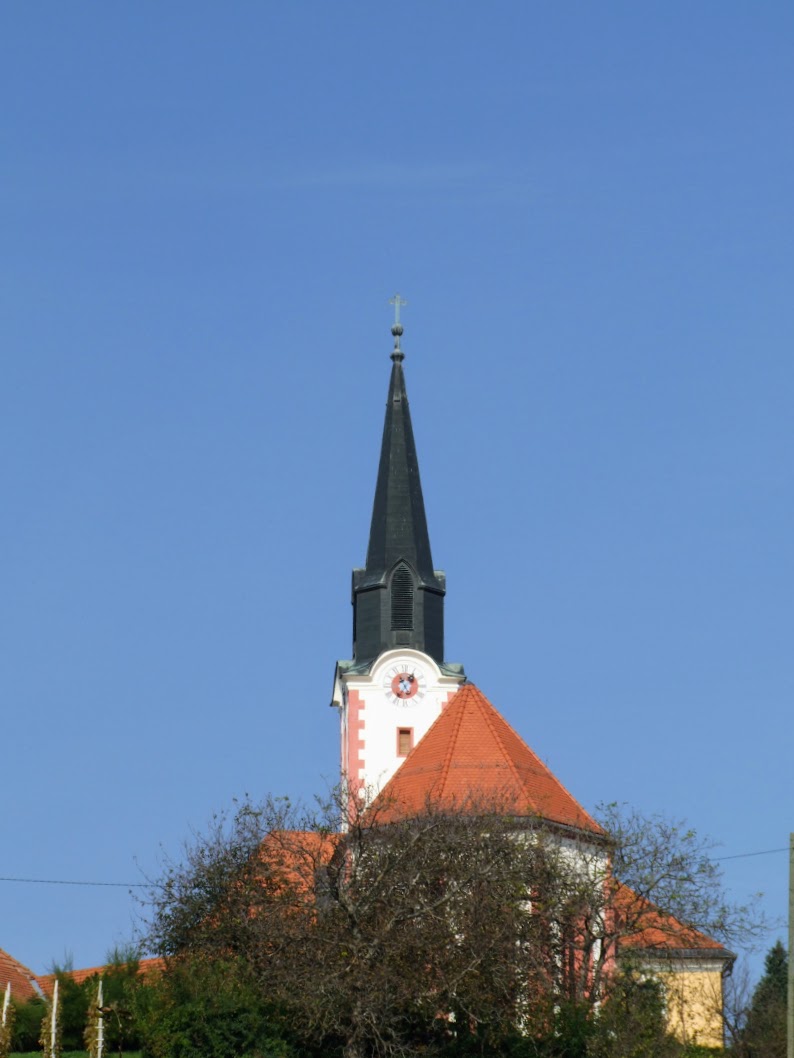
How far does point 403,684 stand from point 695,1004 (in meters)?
12.0

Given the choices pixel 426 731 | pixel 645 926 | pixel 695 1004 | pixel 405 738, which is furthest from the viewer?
pixel 405 738

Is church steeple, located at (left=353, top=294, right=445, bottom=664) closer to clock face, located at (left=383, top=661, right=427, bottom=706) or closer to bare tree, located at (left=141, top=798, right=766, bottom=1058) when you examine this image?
clock face, located at (left=383, top=661, right=427, bottom=706)

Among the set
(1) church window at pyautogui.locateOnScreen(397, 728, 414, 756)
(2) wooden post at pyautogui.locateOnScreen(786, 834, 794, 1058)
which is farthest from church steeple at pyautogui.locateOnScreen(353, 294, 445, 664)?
(2) wooden post at pyautogui.locateOnScreen(786, 834, 794, 1058)

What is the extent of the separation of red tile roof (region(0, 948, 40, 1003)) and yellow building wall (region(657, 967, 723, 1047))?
15062 millimetres

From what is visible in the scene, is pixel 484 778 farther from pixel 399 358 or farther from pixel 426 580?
pixel 399 358

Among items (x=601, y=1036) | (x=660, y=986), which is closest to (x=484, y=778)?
(x=660, y=986)

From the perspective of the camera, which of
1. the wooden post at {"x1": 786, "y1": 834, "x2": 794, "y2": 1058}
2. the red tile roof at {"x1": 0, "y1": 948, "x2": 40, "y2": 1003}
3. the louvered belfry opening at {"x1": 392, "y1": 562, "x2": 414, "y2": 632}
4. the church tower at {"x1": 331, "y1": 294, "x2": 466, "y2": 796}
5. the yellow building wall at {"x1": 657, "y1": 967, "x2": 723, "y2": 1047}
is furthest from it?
the louvered belfry opening at {"x1": 392, "y1": 562, "x2": 414, "y2": 632}

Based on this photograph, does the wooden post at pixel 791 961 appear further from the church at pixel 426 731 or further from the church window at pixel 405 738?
the church window at pixel 405 738

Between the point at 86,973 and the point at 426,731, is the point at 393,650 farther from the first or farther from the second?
the point at 86,973

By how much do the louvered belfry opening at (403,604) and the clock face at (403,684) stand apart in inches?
46.0

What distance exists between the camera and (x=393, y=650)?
178ft

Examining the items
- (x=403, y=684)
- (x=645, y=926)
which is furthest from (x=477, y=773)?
(x=403, y=684)

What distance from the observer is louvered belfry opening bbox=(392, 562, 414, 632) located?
54781 mm

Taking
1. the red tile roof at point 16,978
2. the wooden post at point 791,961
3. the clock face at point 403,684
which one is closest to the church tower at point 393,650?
the clock face at point 403,684
